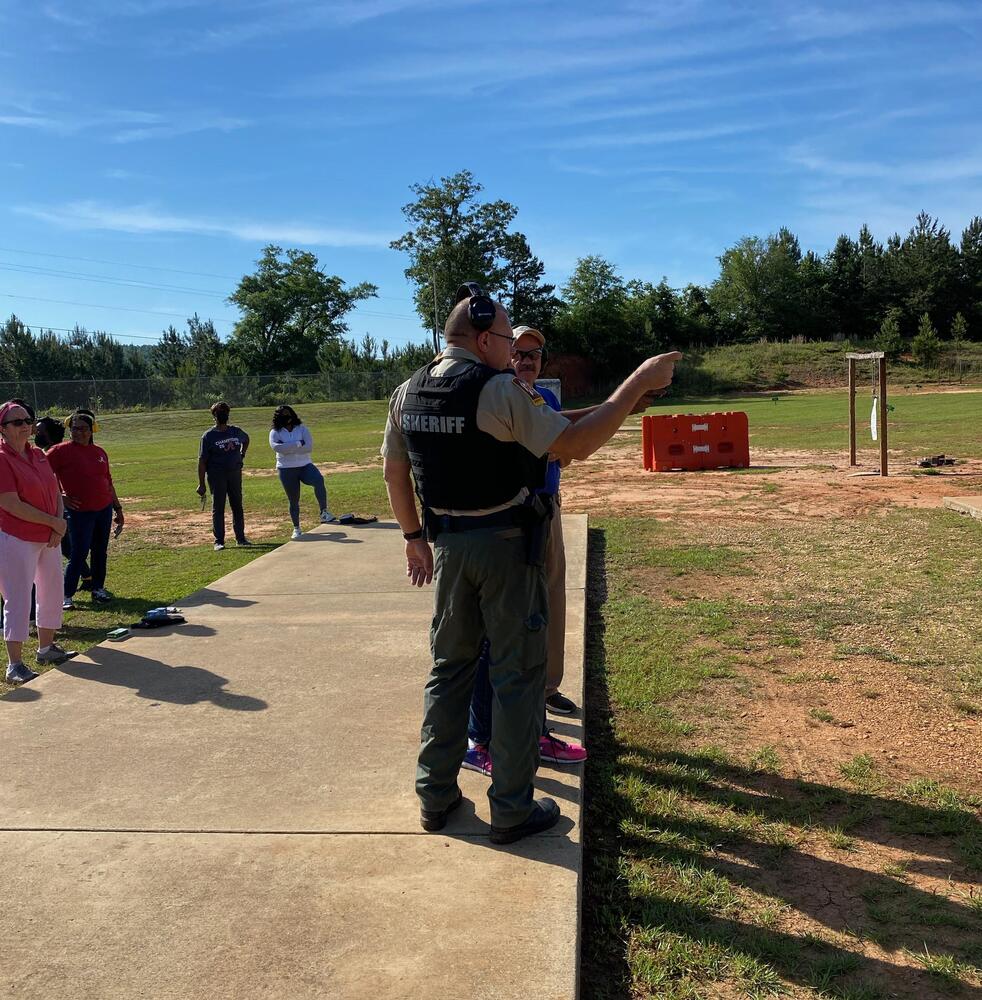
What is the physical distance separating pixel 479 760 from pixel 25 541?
11.7ft

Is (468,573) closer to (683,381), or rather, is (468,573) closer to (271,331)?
(683,381)

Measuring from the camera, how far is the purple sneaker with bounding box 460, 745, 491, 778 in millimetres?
3719

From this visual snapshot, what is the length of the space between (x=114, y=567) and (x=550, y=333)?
57.7 m

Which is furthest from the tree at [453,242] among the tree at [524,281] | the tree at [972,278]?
the tree at [972,278]

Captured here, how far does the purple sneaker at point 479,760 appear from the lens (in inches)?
146

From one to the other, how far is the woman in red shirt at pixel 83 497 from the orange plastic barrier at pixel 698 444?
433 inches

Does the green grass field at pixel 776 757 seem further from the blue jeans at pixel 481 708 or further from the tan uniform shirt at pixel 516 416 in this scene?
the tan uniform shirt at pixel 516 416

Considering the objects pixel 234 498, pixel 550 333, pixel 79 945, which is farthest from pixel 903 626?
pixel 550 333

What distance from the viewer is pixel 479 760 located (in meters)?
3.75

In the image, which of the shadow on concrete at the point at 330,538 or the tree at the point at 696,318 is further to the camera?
the tree at the point at 696,318

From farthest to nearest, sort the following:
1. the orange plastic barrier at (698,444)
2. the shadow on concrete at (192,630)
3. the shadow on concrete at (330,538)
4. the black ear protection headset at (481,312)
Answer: the orange plastic barrier at (698,444) < the shadow on concrete at (330,538) < the shadow on concrete at (192,630) < the black ear protection headset at (481,312)

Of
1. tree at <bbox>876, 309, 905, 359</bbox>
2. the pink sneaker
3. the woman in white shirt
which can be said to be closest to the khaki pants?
the pink sneaker

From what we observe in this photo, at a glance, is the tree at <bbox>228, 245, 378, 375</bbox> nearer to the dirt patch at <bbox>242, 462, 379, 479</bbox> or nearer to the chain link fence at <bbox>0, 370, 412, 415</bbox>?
the chain link fence at <bbox>0, 370, 412, 415</bbox>

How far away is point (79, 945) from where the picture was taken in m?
2.57
